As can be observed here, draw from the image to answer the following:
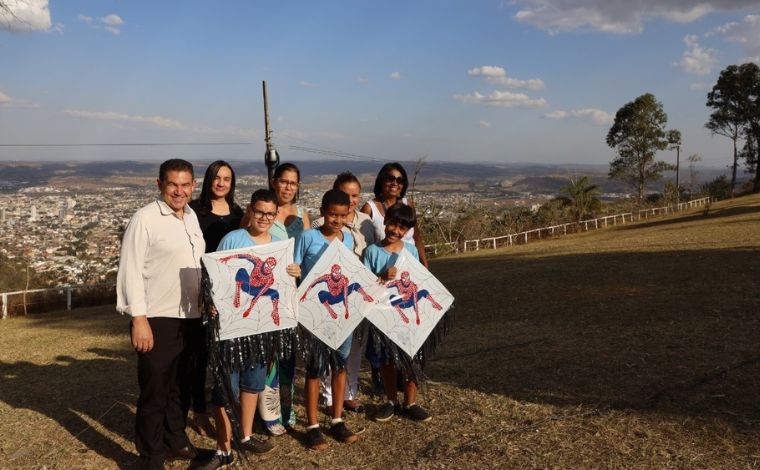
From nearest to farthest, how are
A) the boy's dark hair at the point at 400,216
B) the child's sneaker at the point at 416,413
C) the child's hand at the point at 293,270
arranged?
the child's hand at the point at 293,270 → the boy's dark hair at the point at 400,216 → the child's sneaker at the point at 416,413

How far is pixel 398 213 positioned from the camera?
3900mm

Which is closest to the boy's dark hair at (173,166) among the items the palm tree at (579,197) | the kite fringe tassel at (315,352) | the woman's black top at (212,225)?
the woman's black top at (212,225)

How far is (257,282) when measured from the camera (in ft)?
11.4

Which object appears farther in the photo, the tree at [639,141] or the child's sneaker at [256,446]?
the tree at [639,141]

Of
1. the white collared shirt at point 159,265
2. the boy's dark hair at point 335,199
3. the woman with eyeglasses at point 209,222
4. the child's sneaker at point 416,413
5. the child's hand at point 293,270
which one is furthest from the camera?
the child's sneaker at point 416,413

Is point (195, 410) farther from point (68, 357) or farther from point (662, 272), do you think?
point (662, 272)

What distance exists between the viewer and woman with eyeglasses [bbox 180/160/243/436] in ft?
12.5

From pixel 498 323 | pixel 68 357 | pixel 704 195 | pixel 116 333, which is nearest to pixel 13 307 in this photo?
pixel 116 333

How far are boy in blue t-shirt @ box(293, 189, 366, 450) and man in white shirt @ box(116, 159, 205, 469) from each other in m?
0.65

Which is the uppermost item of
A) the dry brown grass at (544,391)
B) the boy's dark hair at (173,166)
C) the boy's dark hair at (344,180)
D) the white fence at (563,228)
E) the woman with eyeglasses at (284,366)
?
the boy's dark hair at (173,166)

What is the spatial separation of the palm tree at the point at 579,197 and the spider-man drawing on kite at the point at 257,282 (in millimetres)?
30143

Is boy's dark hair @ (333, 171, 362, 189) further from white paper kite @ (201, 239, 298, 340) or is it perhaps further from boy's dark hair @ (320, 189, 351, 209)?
white paper kite @ (201, 239, 298, 340)

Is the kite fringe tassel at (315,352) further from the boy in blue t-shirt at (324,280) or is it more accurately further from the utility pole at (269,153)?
the utility pole at (269,153)

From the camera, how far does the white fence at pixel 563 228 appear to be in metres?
25.2
